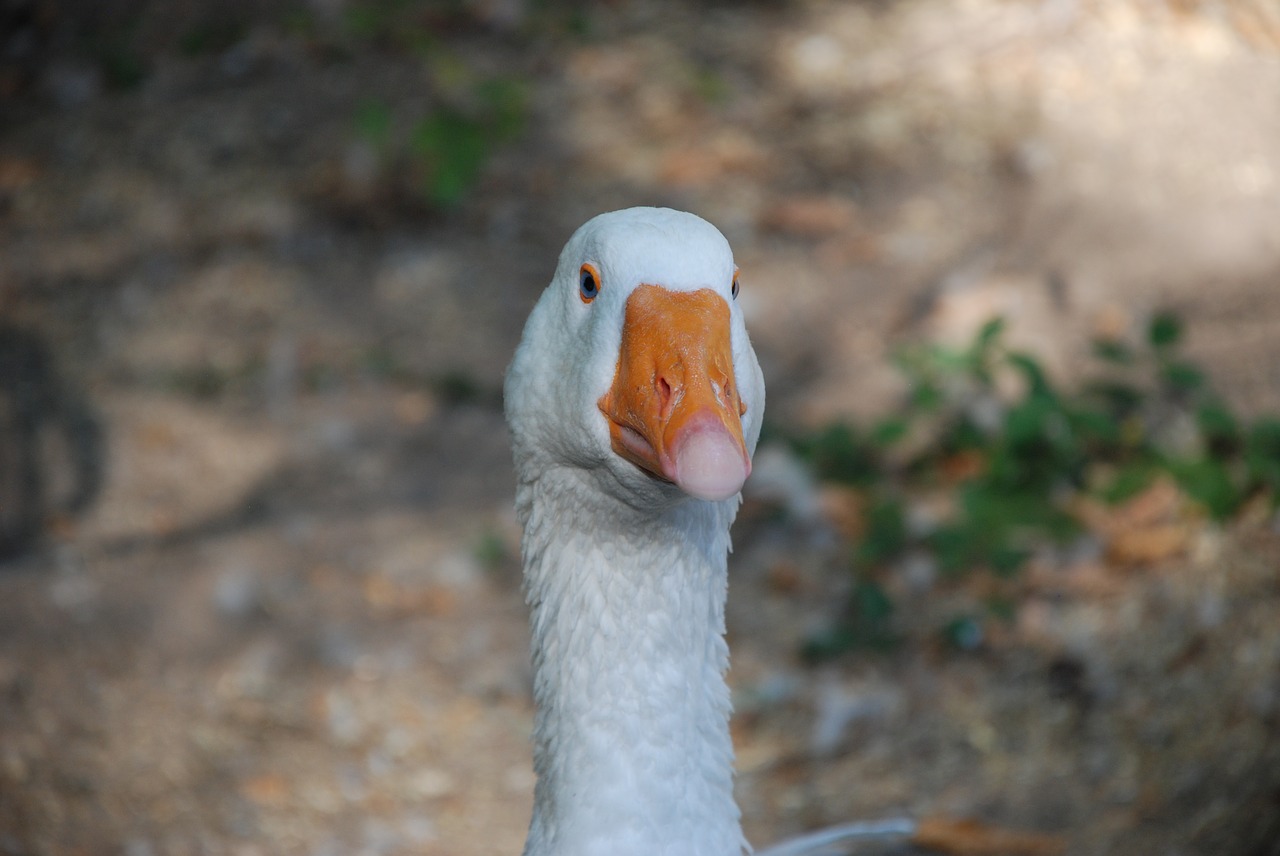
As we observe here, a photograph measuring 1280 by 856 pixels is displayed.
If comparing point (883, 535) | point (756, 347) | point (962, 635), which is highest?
point (756, 347)

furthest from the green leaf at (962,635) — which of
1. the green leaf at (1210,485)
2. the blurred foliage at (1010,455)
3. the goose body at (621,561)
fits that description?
the goose body at (621,561)

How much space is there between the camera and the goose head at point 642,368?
5.14 ft

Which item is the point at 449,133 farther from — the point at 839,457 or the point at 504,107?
the point at 839,457

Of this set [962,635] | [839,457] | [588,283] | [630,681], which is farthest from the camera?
[839,457]

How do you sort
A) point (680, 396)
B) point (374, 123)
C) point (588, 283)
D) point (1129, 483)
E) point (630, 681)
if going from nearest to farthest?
point (680, 396) → point (588, 283) → point (630, 681) → point (1129, 483) → point (374, 123)

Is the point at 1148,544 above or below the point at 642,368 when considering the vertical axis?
above

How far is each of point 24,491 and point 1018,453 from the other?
3.41 meters

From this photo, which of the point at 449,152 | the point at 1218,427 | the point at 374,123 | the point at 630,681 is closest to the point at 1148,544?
the point at 1218,427

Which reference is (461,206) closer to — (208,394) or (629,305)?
(208,394)

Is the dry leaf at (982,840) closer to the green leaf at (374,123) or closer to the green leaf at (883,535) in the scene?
the green leaf at (883,535)

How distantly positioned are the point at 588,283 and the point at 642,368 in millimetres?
290

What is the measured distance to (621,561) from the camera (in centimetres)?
202

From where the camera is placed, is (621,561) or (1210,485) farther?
(1210,485)

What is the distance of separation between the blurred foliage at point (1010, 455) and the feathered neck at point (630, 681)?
1567 millimetres
